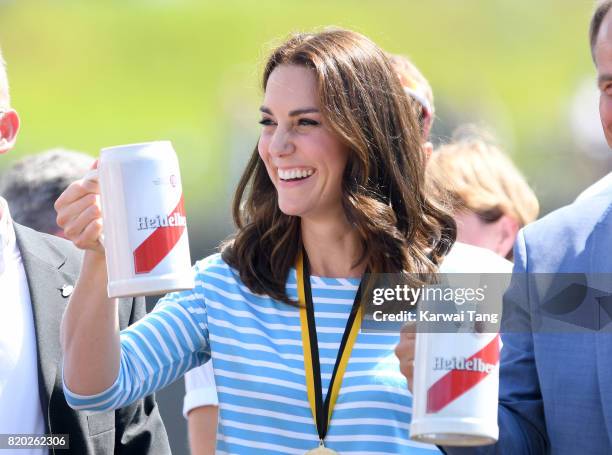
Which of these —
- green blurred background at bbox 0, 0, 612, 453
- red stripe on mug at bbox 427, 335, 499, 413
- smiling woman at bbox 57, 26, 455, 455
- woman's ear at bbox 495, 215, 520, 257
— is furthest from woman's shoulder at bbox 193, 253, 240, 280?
green blurred background at bbox 0, 0, 612, 453

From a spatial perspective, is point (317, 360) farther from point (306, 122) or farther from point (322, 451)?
point (306, 122)

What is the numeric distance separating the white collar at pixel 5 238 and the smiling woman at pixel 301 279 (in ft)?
1.80

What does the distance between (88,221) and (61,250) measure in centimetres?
89

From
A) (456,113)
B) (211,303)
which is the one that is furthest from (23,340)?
(456,113)

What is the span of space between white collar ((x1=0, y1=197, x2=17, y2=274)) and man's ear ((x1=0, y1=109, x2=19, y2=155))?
0.55 feet

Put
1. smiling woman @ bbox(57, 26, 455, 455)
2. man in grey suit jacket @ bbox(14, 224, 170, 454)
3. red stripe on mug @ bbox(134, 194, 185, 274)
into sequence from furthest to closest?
man in grey suit jacket @ bbox(14, 224, 170, 454)
smiling woman @ bbox(57, 26, 455, 455)
red stripe on mug @ bbox(134, 194, 185, 274)

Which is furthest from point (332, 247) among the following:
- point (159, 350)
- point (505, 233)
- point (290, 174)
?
point (505, 233)

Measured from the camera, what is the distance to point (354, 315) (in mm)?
2643

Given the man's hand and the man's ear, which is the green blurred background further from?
the man's hand

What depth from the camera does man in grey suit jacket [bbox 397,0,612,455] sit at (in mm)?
2234

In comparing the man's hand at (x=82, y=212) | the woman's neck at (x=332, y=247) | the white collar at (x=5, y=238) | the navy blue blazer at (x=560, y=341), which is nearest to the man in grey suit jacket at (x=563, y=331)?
the navy blue blazer at (x=560, y=341)

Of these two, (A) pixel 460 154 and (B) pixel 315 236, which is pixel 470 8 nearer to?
(A) pixel 460 154

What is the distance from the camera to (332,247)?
2805mm

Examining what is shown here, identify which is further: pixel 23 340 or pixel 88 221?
pixel 23 340
